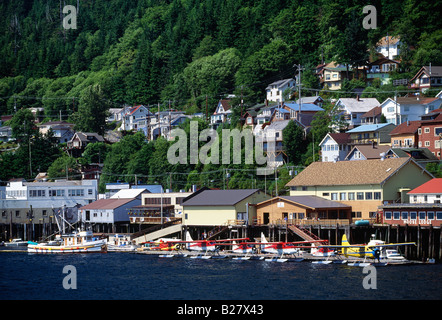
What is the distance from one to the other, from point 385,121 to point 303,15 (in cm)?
4750

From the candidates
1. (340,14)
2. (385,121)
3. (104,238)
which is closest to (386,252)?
(104,238)

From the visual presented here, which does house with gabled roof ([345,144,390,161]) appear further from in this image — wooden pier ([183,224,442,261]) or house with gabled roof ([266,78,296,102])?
house with gabled roof ([266,78,296,102])

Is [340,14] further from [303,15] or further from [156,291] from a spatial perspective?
[156,291]

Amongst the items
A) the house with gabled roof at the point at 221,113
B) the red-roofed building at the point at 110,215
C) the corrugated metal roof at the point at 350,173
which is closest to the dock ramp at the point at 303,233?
the corrugated metal roof at the point at 350,173

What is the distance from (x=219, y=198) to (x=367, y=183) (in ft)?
59.2

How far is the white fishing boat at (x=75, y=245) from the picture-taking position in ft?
277

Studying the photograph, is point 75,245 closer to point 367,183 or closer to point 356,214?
point 356,214

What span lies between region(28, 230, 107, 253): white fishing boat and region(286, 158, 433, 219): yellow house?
2592cm

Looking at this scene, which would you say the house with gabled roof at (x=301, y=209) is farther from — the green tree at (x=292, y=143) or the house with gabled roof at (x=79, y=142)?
the house with gabled roof at (x=79, y=142)

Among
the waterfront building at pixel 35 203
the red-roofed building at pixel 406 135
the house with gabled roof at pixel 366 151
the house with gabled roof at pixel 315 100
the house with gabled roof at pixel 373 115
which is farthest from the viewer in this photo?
the house with gabled roof at pixel 315 100

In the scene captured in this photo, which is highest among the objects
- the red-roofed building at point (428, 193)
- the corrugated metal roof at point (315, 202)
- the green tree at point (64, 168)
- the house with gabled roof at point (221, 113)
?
the house with gabled roof at point (221, 113)

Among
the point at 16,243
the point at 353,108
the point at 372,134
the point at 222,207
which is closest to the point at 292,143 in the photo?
the point at 372,134

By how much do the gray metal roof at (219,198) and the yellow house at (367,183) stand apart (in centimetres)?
677

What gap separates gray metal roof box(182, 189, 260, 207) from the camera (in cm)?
7906
